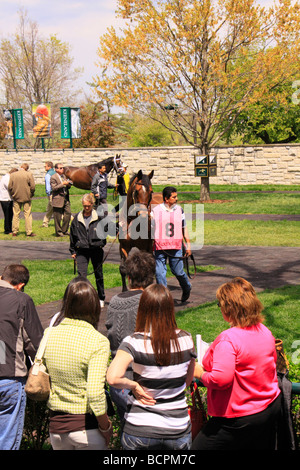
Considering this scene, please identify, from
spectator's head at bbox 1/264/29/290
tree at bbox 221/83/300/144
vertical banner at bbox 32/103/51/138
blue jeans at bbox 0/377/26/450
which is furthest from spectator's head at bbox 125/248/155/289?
vertical banner at bbox 32/103/51/138

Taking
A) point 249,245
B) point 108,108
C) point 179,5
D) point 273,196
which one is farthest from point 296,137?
point 108,108

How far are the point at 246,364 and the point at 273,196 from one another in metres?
24.4

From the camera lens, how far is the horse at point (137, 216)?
975cm

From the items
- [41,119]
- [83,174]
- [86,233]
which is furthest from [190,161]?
[86,233]

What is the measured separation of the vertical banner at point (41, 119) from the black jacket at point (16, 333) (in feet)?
112

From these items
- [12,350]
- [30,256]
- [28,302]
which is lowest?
[30,256]

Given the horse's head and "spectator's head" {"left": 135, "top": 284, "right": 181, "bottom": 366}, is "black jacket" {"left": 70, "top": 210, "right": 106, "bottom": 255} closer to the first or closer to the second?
the horse's head

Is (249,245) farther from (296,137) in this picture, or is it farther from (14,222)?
(296,137)

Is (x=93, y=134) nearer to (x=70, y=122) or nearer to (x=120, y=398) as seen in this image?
(x=70, y=122)

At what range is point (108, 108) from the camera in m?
65.9

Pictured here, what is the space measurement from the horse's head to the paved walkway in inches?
69.7

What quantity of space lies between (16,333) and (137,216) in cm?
572

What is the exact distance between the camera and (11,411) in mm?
4309

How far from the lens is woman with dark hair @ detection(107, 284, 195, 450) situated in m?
3.57
